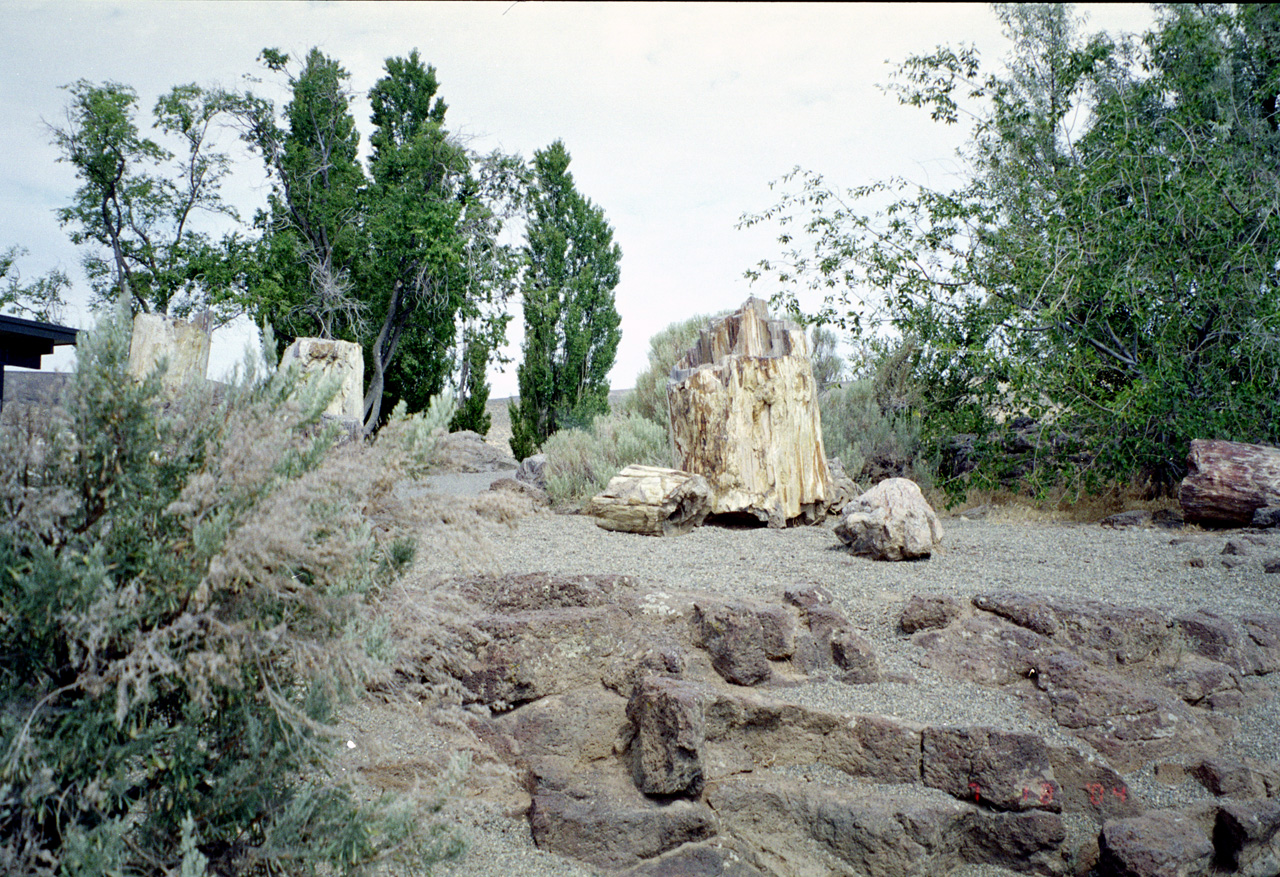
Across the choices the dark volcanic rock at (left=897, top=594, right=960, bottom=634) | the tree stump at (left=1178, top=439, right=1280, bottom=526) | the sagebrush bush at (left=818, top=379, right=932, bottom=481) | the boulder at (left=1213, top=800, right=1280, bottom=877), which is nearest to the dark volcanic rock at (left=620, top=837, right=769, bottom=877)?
the dark volcanic rock at (left=897, top=594, right=960, bottom=634)

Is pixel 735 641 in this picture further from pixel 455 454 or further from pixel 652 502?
pixel 652 502

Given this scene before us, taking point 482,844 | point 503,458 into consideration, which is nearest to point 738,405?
point 482,844

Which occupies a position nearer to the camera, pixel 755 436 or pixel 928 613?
pixel 928 613

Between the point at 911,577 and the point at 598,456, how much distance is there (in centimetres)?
456

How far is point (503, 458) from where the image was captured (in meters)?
15.7

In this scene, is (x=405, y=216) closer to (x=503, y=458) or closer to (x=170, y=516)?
(x=503, y=458)

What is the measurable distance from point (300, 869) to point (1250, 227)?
890 cm

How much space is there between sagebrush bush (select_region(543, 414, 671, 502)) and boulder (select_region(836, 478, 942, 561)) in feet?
9.47

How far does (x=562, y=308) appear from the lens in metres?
19.2

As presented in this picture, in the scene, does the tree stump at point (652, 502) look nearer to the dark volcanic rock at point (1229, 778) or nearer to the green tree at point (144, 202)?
the dark volcanic rock at point (1229, 778)

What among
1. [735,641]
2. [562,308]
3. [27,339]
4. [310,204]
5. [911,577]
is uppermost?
[310,204]

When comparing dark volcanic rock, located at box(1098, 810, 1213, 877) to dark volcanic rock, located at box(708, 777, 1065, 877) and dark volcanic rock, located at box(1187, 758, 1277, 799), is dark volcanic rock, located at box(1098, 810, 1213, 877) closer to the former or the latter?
dark volcanic rock, located at box(708, 777, 1065, 877)

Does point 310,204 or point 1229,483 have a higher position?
point 310,204

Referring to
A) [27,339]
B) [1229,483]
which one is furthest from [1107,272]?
[27,339]
